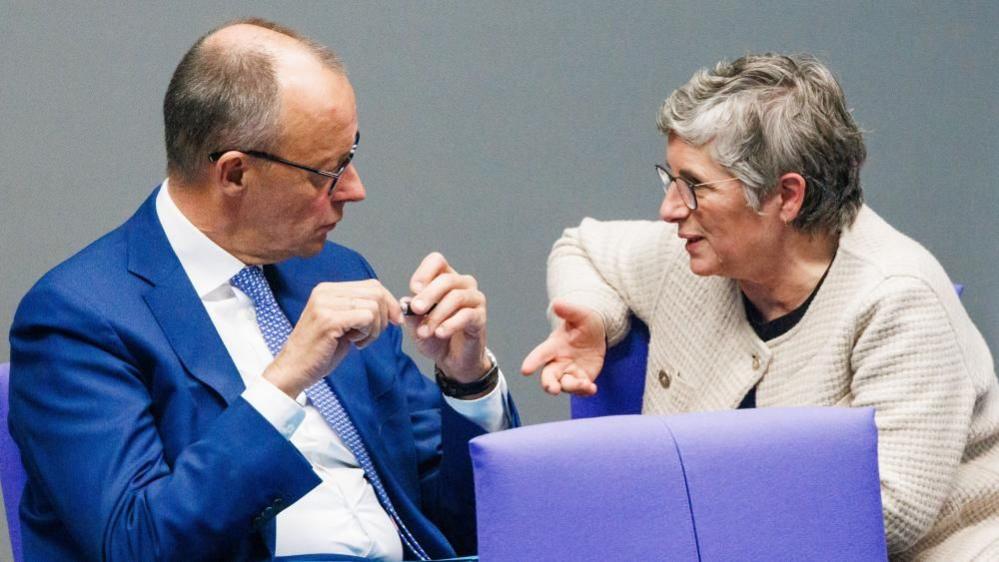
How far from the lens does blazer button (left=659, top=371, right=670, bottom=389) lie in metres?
2.50

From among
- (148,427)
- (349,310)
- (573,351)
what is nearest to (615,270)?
(573,351)

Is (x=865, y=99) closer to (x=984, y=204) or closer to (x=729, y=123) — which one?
(x=984, y=204)

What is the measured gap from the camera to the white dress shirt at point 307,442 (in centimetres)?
213

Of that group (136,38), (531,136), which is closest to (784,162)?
(531,136)

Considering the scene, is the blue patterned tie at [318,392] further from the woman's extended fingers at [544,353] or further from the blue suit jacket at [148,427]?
the woman's extended fingers at [544,353]

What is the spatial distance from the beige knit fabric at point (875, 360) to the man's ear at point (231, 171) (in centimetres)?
65

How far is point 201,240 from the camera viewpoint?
2164mm

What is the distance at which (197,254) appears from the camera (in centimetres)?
217

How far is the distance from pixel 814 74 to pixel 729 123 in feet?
0.56

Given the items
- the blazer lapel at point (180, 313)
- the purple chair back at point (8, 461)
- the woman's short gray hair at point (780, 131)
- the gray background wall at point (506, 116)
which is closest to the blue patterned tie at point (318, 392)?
the blazer lapel at point (180, 313)

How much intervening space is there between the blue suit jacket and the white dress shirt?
3 cm

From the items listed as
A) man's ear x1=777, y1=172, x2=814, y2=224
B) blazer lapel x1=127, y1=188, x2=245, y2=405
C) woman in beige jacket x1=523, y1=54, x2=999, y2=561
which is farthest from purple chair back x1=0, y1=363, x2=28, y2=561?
man's ear x1=777, y1=172, x2=814, y2=224

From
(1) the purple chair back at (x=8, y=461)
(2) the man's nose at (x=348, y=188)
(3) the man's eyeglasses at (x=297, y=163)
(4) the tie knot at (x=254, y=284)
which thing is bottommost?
(1) the purple chair back at (x=8, y=461)

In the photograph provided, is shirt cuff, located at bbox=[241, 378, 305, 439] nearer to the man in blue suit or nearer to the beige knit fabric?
the man in blue suit
